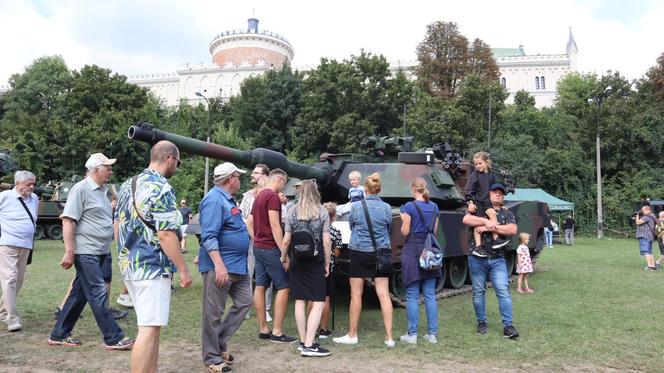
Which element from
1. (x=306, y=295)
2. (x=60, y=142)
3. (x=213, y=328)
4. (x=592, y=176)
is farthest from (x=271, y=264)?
(x=60, y=142)

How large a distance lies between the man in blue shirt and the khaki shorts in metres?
0.81

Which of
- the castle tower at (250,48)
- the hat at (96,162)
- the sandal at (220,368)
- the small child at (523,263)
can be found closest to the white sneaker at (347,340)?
the sandal at (220,368)

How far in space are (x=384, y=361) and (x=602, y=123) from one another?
32.4m

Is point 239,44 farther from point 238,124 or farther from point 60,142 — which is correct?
point 60,142

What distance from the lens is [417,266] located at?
5.96m

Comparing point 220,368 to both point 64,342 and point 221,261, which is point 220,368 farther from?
point 64,342

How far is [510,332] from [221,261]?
3634mm

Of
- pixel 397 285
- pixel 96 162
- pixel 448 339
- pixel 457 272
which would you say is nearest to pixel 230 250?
pixel 96 162

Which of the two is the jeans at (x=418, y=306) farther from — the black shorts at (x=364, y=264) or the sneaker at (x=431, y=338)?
the black shorts at (x=364, y=264)

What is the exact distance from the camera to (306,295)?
214 inches

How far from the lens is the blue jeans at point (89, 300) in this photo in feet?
17.3

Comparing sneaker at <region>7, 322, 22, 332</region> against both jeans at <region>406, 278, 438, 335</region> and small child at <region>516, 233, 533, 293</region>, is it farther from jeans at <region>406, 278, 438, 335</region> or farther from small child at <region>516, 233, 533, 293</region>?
small child at <region>516, 233, 533, 293</region>

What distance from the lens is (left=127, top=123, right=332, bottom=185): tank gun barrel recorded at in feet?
18.2

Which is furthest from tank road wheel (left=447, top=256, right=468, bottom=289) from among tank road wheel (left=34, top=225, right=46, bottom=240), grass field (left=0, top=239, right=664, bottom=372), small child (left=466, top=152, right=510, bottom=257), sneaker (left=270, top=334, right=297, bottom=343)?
tank road wheel (left=34, top=225, right=46, bottom=240)
